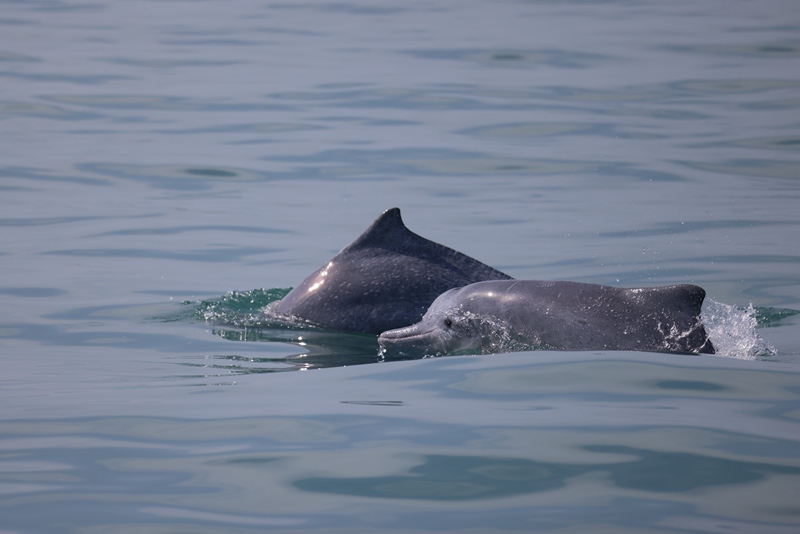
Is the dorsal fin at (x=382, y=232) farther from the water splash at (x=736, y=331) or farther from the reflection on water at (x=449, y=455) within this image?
the reflection on water at (x=449, y=455)

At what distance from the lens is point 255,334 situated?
10430 mm

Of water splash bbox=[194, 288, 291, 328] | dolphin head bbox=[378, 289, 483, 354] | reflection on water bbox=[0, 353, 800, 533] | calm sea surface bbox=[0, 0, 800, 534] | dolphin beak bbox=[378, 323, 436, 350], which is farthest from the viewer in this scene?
water splash bbox=[194, 288, 291, 328]

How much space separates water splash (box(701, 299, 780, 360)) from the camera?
863 cm

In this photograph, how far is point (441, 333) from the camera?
9.27 meters

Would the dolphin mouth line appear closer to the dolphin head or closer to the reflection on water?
the dolphin head

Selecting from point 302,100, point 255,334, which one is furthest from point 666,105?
point 255,334

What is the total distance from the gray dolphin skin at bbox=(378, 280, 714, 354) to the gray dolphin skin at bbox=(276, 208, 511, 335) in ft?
2.67

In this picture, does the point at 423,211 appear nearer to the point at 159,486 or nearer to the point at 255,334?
the point at 255,334

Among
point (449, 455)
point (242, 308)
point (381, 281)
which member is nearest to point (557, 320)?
point (381, 281)

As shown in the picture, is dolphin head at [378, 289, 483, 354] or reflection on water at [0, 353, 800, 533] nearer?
reflection on water at [0, 353, 800, 533]

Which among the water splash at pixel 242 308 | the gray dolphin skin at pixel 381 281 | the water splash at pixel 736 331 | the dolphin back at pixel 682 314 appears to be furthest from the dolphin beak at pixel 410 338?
the water splash at pixel 736 331

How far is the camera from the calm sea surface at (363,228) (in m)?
5.70

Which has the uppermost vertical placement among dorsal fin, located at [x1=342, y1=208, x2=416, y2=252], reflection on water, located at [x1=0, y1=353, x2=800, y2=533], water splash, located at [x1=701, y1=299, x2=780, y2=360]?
dorsal fin, located at [x1=342, y1=208, x2=416, y2=252]

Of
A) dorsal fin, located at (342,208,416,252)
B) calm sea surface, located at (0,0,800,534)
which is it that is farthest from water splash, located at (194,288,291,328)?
dorsal fin, located at (342,208,416,252)
